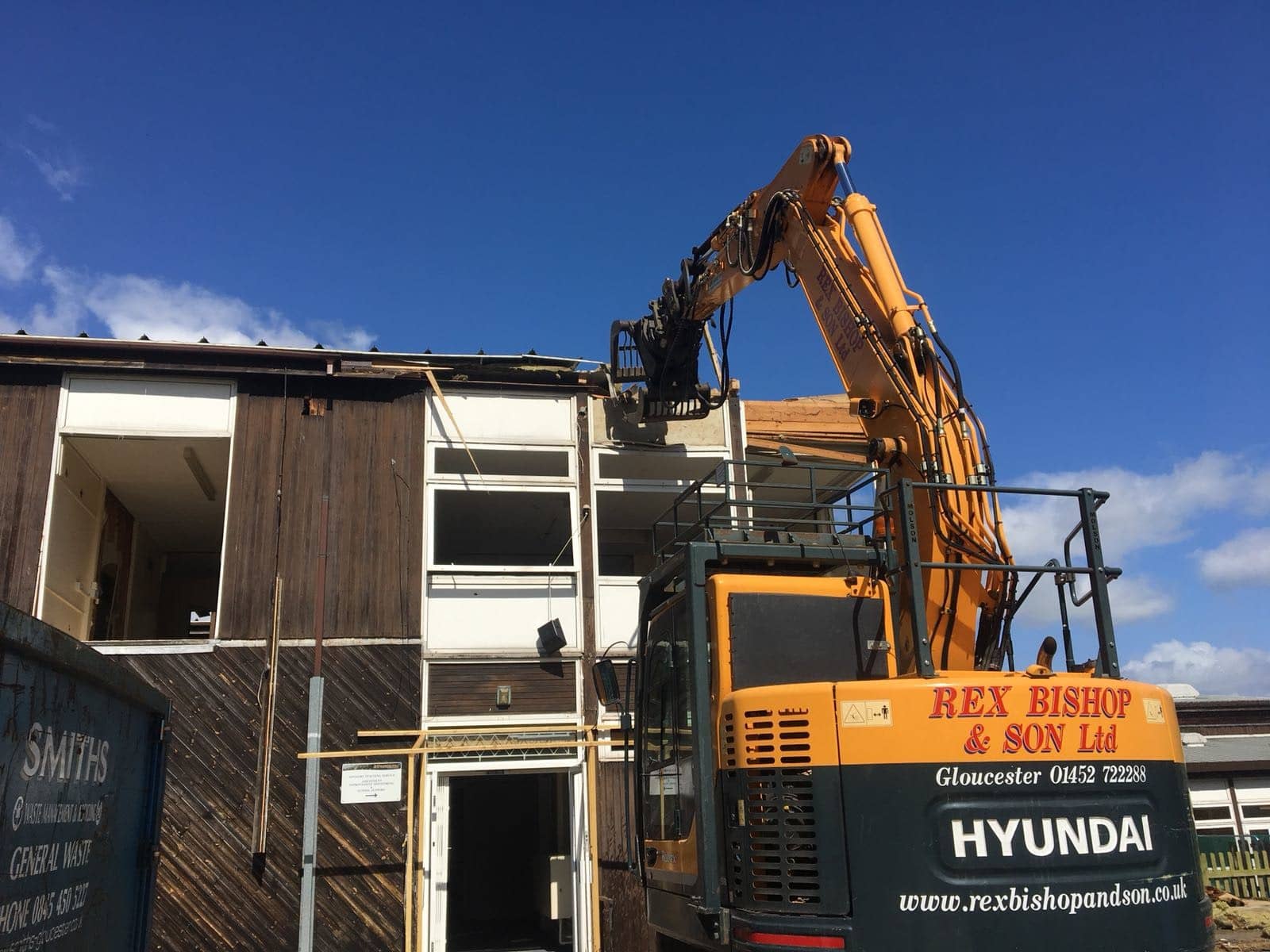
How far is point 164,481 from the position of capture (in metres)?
17.4

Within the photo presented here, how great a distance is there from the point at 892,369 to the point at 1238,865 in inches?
663

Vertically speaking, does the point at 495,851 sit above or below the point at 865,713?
below

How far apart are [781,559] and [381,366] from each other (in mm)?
9963

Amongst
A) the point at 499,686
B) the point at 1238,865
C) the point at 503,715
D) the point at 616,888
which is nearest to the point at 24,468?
the point at 499,686

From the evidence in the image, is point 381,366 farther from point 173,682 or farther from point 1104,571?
point 1104,571

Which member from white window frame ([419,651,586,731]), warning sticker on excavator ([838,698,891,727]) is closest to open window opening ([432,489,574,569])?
white window frame ([419,651,586,731])

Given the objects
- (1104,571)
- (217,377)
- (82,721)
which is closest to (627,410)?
(217,377)

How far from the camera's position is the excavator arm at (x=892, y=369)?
24.7ft

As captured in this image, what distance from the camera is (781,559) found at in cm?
703

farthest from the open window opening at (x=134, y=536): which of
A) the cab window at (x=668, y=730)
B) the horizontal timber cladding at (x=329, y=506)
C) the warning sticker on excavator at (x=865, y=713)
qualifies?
the warning sticker on excavator at (x=865, y=713)

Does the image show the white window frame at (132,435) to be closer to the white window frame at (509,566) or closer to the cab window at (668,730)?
the white window frame at (509,566)

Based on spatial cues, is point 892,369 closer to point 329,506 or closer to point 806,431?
point 806,431

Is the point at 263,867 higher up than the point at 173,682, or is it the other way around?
the point at 173,682

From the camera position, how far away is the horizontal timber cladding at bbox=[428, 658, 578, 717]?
14.0m
